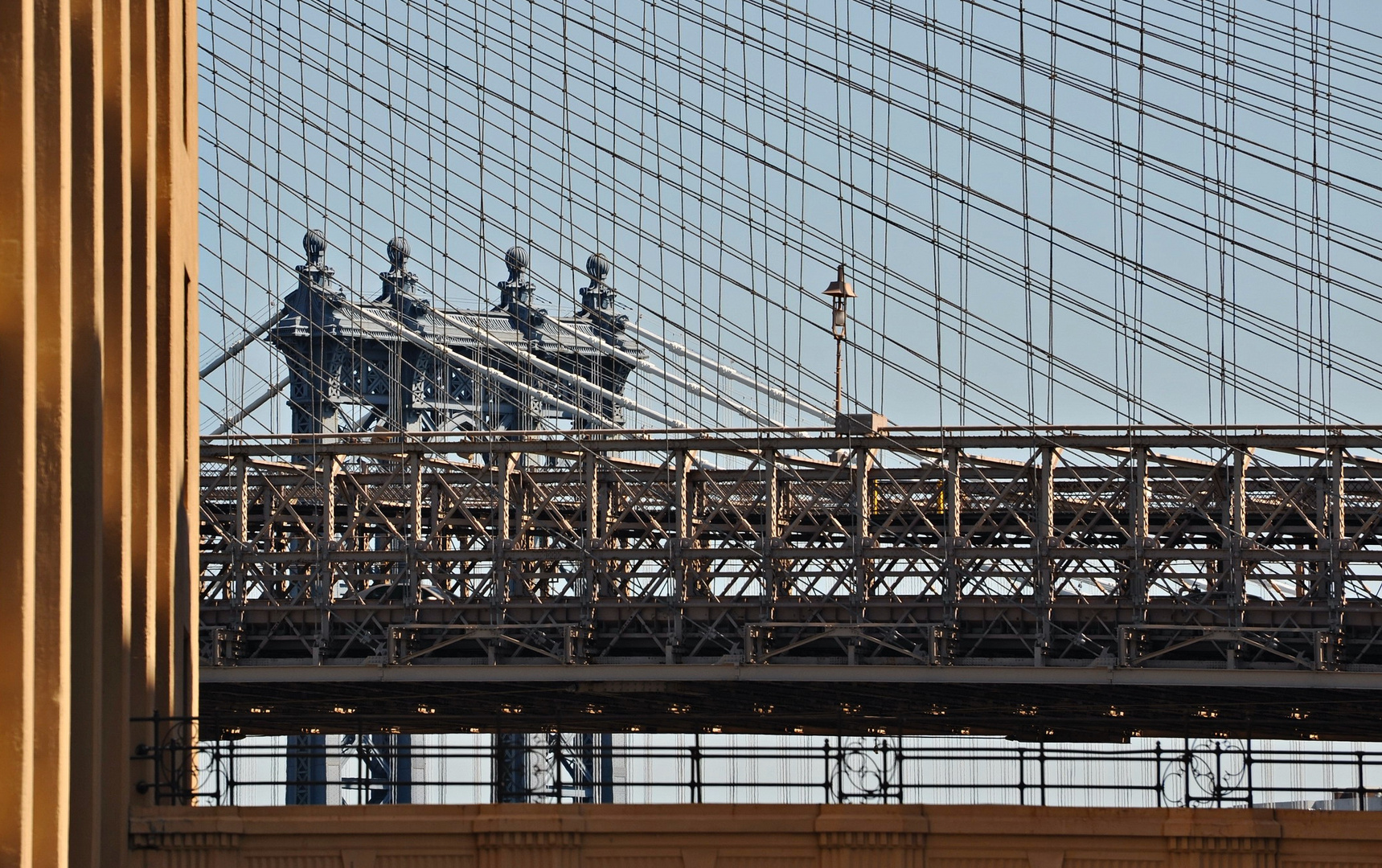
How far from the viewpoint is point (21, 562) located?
1546cm

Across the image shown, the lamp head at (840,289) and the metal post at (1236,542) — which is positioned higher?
the lamp head at (840,289)

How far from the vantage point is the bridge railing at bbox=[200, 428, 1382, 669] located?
150 feet

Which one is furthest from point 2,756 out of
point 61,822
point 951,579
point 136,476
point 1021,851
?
point 951,579

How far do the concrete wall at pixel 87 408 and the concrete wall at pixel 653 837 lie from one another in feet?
3.52

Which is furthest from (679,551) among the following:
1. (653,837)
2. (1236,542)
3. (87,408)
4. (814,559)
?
(87,408)

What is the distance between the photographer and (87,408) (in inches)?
701

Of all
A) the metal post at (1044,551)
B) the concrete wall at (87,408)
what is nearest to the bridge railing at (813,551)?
the metal post at (1044,551)

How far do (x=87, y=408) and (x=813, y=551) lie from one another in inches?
1218

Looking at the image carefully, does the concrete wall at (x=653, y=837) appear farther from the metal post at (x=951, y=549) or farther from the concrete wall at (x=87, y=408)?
the metal post at (x=951, y=549)

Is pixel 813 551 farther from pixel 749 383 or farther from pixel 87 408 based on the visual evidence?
pixel 87 408

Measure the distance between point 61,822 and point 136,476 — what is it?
5525mm

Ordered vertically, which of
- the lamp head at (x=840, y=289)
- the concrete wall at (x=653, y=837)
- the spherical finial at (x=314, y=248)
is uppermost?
the spherical finial at (x=314, y=248)

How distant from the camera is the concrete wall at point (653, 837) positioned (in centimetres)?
1850

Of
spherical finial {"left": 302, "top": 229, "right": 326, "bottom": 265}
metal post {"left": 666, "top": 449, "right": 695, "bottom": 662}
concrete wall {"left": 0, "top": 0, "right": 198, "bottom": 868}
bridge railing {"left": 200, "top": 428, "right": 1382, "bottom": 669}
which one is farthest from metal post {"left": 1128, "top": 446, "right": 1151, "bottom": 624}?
spherical finial {"left": 302, "top": 229, "right": 326, "bottom": 265}
